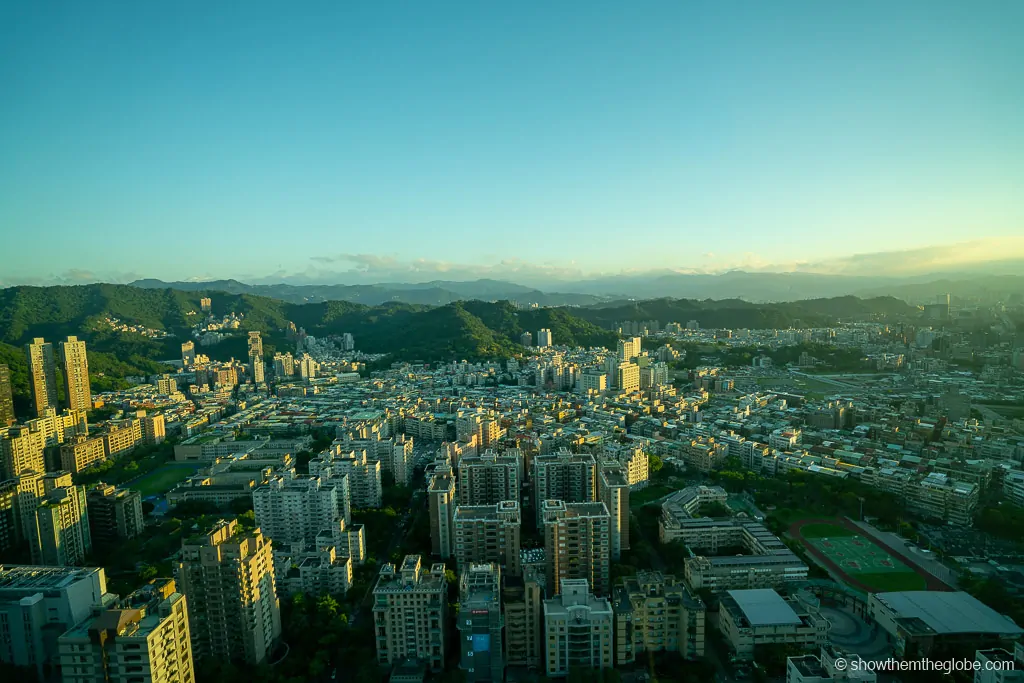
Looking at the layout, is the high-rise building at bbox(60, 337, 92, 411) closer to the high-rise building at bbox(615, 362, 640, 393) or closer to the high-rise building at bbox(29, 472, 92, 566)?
the high-rise building at bbox(29, 472, 92, 566)

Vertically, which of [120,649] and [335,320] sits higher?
[120,649]

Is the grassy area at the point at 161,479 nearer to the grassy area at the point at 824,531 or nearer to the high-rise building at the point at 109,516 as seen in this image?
the high-rise building at the point at 109,516

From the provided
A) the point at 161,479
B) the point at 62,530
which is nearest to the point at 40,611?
the point at 62,530

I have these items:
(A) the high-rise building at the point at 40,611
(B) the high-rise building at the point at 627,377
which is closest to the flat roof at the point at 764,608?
(A) the high-rise building at the point at 40,611

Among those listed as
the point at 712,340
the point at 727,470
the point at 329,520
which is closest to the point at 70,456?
the point at 329,520

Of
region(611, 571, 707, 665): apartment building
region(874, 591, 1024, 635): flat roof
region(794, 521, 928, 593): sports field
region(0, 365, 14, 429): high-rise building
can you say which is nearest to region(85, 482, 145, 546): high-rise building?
region(611, 571, 707, 665): apartment building

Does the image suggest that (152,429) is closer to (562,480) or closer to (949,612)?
(562,480)
